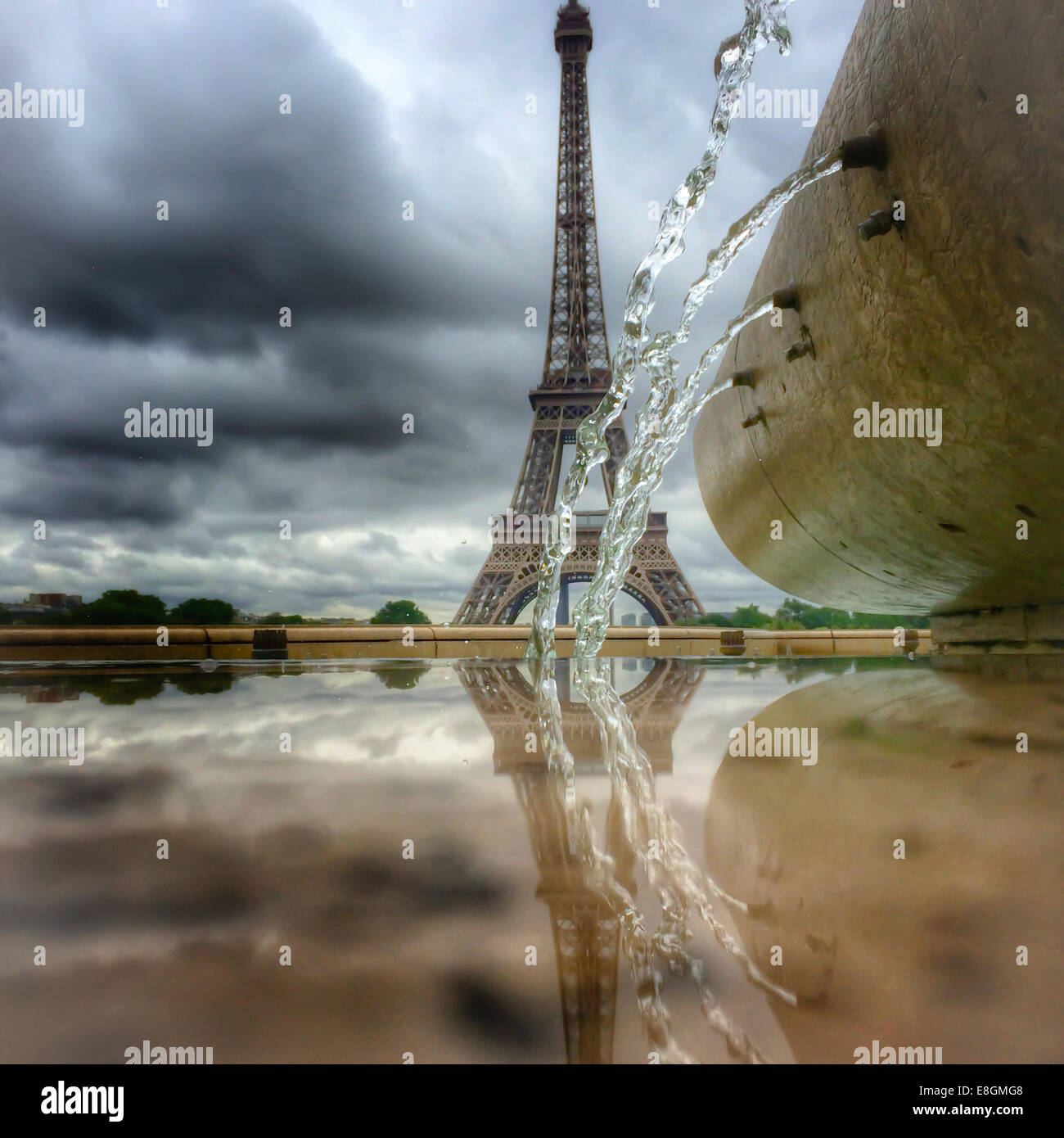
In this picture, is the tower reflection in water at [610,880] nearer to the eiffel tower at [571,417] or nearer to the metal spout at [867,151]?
the metal spout at [867,151]

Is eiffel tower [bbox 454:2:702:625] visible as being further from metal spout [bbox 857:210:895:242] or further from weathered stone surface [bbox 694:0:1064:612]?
Answer: metal spout [bbox 857:210:895:242]

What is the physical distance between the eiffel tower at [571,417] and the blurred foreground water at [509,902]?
15.1m

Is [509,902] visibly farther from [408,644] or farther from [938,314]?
[408,644]

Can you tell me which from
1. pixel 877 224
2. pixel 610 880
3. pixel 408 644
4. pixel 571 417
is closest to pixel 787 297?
pixel 877 224

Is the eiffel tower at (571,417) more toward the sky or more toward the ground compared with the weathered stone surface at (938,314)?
more toward the sky

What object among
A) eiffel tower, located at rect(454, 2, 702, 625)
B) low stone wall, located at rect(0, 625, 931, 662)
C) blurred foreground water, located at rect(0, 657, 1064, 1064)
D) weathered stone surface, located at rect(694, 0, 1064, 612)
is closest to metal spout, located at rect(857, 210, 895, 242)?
weathered stone surface, located at rect(694, 0, 1064, 612)

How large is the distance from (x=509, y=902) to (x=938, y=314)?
2.18m

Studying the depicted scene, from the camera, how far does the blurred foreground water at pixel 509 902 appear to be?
43 cm

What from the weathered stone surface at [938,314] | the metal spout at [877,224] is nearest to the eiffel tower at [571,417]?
the weathered stone surface at [938,314]

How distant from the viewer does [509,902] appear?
24.8 inches

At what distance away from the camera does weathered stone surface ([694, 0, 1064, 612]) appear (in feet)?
5.44

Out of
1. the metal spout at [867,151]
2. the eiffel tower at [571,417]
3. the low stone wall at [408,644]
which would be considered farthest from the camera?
the eiffel tower at [571,417]

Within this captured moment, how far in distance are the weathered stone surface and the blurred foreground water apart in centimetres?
110

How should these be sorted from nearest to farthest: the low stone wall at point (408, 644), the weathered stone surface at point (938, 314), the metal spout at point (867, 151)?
the weathered stone surface at point (938, 314), the metal spout at point (867, 151), the low stone wall at point (408, 644)
